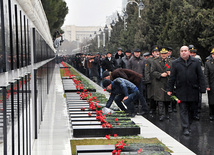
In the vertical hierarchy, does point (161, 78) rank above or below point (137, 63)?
below

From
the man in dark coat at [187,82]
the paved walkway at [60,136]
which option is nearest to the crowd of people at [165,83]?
the man in dark coat at [187,82]

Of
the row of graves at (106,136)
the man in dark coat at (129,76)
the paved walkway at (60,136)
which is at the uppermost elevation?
the man in dark coat at (129,76)

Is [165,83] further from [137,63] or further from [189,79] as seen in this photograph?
[189,79]

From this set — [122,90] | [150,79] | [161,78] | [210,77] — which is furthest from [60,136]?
[210,77]

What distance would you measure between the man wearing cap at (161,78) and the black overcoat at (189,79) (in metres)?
2.19

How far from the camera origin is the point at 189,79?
9680mm

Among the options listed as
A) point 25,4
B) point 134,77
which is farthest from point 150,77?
point 25,4

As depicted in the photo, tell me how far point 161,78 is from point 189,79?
260 centimetres

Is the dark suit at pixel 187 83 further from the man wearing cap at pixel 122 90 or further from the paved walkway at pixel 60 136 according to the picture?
the man wearing cap at pixel 122 90

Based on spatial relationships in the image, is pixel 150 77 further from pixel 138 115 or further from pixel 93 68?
pixel 93 68

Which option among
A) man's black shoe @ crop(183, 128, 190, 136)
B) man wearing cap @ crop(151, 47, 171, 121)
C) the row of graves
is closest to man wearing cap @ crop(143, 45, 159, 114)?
man wearing cap @ crop(151, 47, 171, 121)

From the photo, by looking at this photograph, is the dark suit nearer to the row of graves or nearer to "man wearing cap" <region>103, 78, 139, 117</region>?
the row of graves

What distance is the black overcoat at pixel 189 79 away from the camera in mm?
9641

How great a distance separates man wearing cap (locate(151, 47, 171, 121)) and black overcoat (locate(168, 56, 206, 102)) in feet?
7.19
